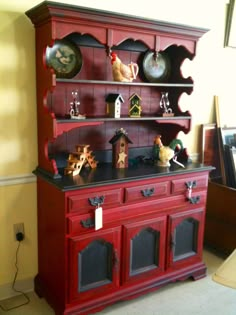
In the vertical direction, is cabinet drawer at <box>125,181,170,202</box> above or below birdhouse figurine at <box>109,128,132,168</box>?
below

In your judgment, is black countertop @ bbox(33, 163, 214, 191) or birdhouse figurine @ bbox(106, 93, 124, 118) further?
birdhouse figurine @ bbox(106, 93, 124, 118)

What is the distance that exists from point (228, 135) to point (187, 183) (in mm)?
974

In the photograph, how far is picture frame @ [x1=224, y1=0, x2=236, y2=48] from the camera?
2.96 m

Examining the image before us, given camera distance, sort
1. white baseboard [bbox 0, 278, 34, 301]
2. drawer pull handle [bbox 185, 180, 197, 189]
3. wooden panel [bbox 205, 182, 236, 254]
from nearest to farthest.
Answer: white baseboard [bbox 0, 278, 34, 301], drawer pull handle [bbox 185, 180, 197, 189], wooden panel [bbox 205, 182, 236, 254]

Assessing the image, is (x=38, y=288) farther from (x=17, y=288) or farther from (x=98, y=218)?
(x=98, y=218)

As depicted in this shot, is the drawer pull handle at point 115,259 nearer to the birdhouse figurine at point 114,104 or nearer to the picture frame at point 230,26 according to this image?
the birdhouse figurine at point 114,104

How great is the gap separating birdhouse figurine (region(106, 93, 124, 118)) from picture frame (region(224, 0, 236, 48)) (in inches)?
52.3

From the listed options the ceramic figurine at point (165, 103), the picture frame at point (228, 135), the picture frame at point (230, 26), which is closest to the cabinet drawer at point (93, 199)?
the ceramic figurine at point (165, 103)

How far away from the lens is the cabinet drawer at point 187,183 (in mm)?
2350

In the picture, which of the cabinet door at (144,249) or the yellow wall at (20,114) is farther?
the cabinet door at (144,249)

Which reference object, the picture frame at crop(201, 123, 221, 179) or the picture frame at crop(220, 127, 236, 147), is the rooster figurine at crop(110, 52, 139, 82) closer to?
the picture frame at crop(201, 123, 221, 179)

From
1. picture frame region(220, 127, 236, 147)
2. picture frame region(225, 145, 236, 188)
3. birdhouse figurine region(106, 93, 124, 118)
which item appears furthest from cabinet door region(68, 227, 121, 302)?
picture frame region(220, 127, 236, 147)

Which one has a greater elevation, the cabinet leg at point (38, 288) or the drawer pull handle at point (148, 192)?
the drawer pull handle at point (148, 192)

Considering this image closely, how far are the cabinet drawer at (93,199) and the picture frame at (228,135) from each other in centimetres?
140
